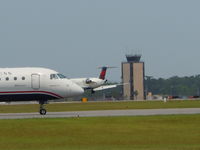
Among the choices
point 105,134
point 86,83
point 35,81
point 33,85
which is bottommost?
point 105,134

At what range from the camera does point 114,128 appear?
3578cm

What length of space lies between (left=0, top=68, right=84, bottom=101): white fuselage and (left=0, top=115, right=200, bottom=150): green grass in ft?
39.9

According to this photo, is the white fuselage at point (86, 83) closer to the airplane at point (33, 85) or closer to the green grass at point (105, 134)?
the airplane at point (33, 85)

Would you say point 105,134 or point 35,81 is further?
point 35,81

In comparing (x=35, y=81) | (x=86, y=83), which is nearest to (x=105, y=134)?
(x=35, y=81)

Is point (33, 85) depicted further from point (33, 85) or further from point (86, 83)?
point (86, 83)

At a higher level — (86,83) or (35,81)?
(86,83)

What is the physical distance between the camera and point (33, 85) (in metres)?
53.8

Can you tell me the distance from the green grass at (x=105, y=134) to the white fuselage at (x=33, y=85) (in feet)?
39.9

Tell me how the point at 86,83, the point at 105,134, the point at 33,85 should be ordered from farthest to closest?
the point at 86,83, the point at 33,85, the point at 105,134

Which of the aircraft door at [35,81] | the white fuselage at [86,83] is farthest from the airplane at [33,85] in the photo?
the white fuselage at [86,83]

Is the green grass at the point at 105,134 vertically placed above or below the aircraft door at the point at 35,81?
below

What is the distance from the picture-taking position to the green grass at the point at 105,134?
28119mm

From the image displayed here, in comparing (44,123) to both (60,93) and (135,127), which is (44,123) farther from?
(60,93)
